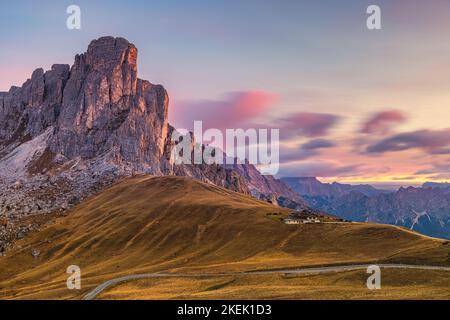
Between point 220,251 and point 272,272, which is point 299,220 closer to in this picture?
point 220,251

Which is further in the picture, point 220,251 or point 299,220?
point 299,220

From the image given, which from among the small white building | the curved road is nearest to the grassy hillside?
the small white building

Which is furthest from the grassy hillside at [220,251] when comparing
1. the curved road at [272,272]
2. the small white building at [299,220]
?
the curved road at [272,272]

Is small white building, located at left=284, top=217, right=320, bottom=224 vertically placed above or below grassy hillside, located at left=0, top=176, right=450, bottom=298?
above

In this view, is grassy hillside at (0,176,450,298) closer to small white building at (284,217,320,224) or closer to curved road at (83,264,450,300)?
small white building at (284,217,320,224)

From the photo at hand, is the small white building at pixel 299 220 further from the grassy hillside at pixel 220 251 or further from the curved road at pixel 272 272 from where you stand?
the curved road at pixel 272 272

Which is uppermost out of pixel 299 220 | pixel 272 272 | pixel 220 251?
pixel 299 220

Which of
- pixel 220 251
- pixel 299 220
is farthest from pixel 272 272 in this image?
pixel 299 220

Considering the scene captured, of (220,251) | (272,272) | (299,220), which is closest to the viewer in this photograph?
(272,272)

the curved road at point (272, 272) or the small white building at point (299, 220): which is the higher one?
the small white building at point (299, 220)

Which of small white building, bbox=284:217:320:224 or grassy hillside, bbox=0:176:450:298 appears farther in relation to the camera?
small white building, bbox=284:217:320:224
